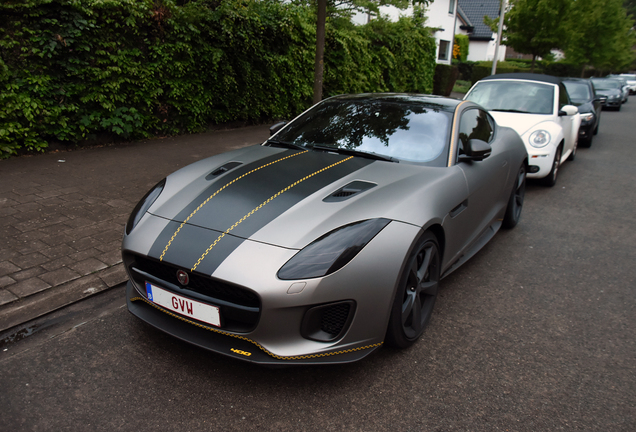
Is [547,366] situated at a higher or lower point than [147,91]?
lower

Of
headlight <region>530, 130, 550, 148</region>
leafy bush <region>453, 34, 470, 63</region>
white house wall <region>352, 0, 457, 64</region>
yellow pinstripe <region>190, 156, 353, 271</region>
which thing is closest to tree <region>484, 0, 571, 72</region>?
white house wall <region>352, 0, 457, 64</region>

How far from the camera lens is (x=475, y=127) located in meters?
4.02

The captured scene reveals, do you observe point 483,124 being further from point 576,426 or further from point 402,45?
point 402,45

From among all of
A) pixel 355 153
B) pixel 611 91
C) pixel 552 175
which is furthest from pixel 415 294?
pixel 611 91

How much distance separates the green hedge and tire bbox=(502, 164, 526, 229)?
576 cm

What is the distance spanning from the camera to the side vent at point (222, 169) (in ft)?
10.4

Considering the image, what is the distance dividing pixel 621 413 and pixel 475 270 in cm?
178

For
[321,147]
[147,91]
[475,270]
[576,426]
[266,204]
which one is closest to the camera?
[576,426]

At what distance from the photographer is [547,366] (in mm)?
2701

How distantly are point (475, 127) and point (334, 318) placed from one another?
2.46m

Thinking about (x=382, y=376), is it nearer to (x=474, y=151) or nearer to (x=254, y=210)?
(x=254, y=210)

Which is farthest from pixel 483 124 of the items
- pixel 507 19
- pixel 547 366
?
pixel 507 19

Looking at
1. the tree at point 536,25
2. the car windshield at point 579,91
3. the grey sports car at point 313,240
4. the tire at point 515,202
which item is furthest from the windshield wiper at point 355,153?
the tree at point 536,25

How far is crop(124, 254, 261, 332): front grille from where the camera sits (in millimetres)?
2262
